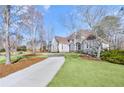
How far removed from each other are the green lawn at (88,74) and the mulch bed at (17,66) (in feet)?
1.70

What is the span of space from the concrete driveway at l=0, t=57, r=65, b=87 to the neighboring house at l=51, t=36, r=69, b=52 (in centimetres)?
16

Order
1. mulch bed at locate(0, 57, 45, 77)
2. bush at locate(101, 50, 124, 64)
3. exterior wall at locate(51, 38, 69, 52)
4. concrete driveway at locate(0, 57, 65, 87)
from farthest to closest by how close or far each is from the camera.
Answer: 1. exterior wall at locate(51, 38, 69, 52)
2. bush at locate(101, 50, 124, 64)
3. mulch bed at locate(0, 57, 45, 77)
4. concrete driveway at locate(0, 57, 65, 87)

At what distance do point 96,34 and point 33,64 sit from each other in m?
1.17

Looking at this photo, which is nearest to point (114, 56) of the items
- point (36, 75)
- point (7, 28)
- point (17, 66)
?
point (36, 75)

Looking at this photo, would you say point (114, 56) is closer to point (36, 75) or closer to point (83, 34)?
point (83, 34)

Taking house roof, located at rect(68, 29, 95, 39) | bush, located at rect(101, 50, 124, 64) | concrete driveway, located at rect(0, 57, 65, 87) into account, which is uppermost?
house roof, located at rect(68, 29, 95, 39)

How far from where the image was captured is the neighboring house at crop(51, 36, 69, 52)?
4727 millimetres

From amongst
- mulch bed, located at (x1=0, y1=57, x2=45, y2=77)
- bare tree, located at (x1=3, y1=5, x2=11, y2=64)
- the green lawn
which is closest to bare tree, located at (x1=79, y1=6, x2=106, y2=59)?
the green lawn

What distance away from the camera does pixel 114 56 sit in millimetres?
4676

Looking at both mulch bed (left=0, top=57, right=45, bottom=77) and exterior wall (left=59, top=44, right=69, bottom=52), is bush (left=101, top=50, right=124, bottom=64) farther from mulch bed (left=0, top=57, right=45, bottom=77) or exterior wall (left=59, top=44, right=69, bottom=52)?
mulch bed (left=0, top=57, right=45, bottom=77)

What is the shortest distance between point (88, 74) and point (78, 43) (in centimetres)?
57

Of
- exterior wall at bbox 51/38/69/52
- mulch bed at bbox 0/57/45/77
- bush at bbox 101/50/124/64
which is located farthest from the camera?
exterior wall at bbox 51/38/69/52

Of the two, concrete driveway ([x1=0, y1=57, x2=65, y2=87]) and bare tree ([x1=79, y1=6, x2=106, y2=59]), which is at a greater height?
bare tree ([x1=79, y1=6, x2=106, y2=59])

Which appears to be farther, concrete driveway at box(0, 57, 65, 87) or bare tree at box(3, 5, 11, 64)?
bare tree at box(3, 5, 11, 64)
